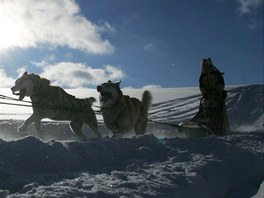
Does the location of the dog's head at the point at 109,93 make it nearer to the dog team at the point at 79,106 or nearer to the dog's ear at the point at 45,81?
the dog team at the point at 79,106

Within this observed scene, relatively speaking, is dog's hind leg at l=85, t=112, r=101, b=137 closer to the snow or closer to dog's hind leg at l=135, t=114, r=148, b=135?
dog's hind leg at l=135, t=114, r=148, b=135

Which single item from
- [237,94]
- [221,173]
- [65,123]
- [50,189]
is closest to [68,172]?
[50,189]

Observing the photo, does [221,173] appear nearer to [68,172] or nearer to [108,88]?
[68,172]

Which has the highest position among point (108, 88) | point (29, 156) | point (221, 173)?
point (108, 88)

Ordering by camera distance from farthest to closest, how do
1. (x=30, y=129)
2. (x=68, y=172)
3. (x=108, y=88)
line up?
(x=30, y=129), (x=108, y=88), (x=68, y=172)

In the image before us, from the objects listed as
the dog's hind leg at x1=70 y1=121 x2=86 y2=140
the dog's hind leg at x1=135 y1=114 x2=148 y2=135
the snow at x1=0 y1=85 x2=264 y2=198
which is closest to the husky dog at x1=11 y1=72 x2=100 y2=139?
the dog's hind leg at x1=70 y1=121 x2=86 y2=140

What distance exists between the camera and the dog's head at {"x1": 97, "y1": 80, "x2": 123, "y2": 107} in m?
8.25

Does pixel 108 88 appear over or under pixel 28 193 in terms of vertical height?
over

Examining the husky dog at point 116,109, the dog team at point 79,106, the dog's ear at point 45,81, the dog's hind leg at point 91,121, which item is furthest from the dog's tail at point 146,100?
the dog's ear at point 45,81

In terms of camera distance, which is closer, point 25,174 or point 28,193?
point 28,193

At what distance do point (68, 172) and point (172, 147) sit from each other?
2.12 meters

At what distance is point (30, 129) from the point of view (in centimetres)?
1097

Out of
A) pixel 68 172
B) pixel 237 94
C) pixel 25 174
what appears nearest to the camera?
pixel 25 174

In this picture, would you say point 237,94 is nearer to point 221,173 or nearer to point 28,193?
point 221,173
